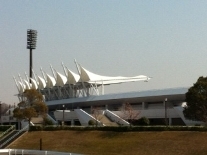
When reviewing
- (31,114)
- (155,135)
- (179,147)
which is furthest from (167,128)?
(31,114)

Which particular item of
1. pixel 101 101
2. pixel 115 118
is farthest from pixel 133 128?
pixel 101 101

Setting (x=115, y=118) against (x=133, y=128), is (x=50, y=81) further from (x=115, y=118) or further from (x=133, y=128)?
(x=133, y=128)

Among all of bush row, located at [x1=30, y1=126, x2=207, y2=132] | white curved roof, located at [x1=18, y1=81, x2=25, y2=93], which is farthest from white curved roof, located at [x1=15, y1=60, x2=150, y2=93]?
bush row, located at [x1=30, y1=126, x2=207, y2=132]

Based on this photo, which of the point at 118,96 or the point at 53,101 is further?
the point at 53,101

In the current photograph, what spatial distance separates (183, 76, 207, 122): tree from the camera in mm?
40862

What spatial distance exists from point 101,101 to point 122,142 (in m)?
30.5

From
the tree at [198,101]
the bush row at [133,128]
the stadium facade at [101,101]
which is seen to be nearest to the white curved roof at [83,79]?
the stadium facade at [101,101]

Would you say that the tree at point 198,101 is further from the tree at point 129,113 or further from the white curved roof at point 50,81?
the white curved roof at point 50,81

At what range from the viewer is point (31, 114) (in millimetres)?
51906

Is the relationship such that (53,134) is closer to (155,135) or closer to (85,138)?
(85,138)

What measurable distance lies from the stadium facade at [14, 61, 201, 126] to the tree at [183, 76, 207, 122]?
142 inches

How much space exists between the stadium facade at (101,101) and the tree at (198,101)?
361 cm

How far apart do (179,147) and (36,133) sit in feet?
64.2

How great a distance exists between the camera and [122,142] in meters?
37.5
